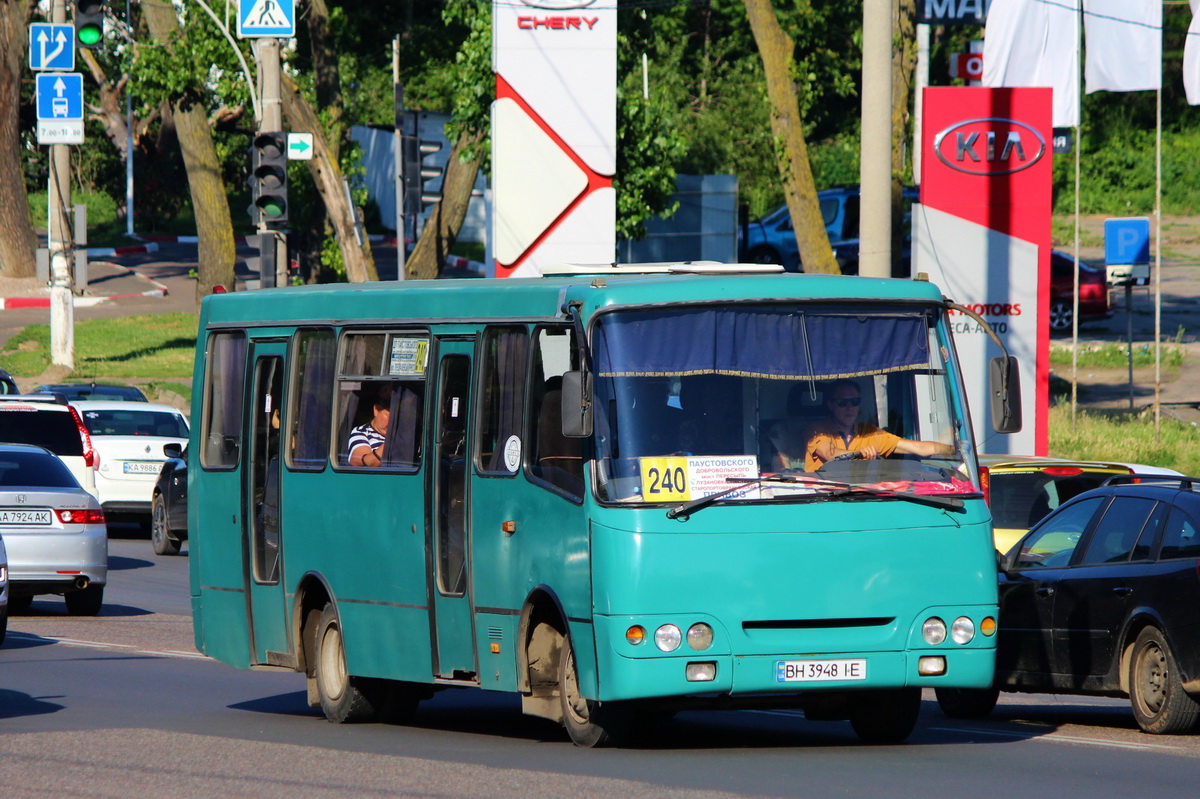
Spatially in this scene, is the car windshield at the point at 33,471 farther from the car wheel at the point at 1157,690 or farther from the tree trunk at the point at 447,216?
the tree trunk at the point at 447,216

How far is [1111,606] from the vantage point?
11.1m

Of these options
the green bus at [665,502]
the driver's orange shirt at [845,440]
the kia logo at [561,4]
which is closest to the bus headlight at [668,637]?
the green bus at [665,502]

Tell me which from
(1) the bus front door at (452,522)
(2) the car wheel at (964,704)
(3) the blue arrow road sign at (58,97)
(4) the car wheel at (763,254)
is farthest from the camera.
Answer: (4) the car wheel at (763,254)

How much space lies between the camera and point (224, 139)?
205 ft

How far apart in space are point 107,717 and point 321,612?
4.57ft

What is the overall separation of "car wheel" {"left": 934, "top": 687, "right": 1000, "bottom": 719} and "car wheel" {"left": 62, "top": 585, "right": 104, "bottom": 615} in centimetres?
887

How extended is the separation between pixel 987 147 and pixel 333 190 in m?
12.2

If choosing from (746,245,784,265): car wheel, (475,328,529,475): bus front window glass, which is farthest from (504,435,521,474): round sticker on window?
(746,245,784,265): car wheel

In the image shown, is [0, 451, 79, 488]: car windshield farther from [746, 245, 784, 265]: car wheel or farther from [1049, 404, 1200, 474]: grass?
[746, 245, 784, 265]: car wheel

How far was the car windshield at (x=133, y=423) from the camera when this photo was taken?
25172 millimetres

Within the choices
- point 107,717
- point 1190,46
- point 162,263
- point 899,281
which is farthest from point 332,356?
point 162,263

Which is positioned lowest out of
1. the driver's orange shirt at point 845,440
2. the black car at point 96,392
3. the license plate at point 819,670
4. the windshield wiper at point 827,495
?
the black car at point 96,392

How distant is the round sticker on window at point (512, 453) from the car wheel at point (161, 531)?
13865 millimetres

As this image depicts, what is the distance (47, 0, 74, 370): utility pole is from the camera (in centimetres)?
3872
